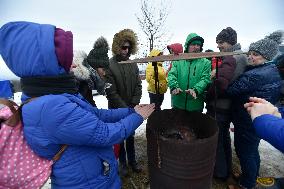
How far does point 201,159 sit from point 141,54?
55.5 feet

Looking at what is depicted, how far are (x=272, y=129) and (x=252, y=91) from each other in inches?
66.2

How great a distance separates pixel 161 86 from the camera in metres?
5.13

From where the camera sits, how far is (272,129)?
1.32m

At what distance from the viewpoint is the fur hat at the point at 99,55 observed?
117 inches

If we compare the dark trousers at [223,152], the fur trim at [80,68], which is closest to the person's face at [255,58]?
the dark trousers at [223,152]

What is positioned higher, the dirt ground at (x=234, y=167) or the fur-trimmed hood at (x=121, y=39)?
the fur-trimmed hood at (x=121, y=39)

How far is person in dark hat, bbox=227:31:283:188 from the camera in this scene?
2.79 meters

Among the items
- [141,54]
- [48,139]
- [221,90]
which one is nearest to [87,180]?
[48,139]

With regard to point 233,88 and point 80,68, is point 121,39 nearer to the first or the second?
point 80,68

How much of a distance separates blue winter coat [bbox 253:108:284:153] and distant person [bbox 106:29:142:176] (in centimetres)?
226

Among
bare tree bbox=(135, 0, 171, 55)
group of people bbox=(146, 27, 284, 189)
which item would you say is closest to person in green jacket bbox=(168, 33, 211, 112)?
group of people bbox=(146, 27, 284, 189)

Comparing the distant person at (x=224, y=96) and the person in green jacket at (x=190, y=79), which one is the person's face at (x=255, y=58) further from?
the person in green jacket at (x=190, y=79)

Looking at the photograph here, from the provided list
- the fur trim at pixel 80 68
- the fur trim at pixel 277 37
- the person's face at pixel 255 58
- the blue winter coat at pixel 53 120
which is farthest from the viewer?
the fur trim at pixel 277 37

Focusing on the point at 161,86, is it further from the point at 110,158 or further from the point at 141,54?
the point at 141,54
